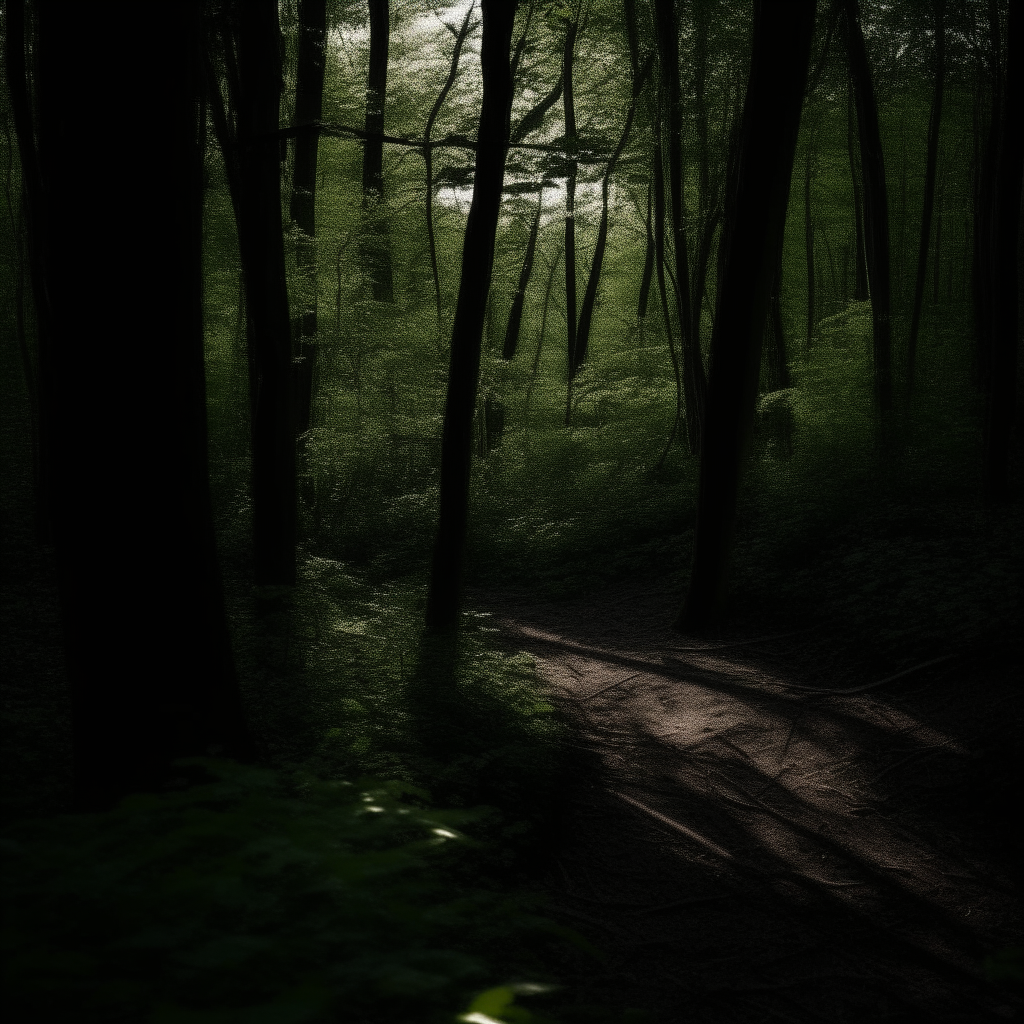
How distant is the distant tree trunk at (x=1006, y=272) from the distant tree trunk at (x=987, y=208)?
533mm

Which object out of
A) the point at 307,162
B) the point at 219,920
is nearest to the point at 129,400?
the point at 219,920

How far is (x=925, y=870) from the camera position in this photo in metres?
4.30

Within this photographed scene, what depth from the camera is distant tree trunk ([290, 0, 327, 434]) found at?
11.7 meters

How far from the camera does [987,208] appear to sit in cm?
1145

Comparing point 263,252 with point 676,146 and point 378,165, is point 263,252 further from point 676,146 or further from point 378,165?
point 378,165

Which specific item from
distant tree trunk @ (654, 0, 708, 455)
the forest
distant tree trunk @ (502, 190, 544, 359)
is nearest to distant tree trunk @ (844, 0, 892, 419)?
the forest

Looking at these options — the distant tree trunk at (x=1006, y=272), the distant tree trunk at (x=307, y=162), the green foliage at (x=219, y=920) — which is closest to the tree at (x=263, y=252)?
the distant tree trunk at (x=307, y=162)

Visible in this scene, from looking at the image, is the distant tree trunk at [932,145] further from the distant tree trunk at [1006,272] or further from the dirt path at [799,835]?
the dirt path at [799,835]

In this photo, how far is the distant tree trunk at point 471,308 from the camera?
7.17 m

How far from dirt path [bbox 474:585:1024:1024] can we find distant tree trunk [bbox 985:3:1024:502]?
131 inches

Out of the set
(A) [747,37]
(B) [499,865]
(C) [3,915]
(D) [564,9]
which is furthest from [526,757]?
(A) [747,37]

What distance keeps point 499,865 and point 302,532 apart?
1117 cm

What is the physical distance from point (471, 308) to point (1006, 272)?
19.1 ft

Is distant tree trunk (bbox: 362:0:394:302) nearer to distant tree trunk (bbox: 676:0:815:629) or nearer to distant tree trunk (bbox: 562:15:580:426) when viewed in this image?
distant tree trunk (bbox: 562:15:580:426)
